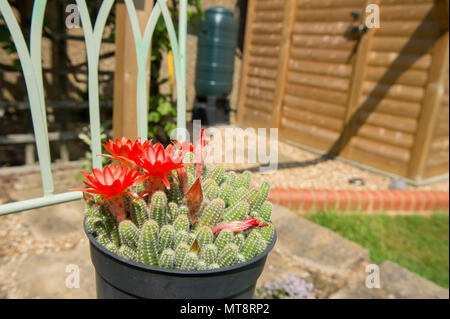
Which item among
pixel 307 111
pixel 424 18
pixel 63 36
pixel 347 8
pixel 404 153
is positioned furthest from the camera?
pixel 307 111

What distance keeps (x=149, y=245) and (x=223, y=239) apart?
16 centimetres

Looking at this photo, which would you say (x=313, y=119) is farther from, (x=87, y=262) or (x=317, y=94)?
(x=87, y=262)

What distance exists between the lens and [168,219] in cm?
81

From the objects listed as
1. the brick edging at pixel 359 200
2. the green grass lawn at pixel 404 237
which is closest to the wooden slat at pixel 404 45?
the brick edging at pixel 359 200

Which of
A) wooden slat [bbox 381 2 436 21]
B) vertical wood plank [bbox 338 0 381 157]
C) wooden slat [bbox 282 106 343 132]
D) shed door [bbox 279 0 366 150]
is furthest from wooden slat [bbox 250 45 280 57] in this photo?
wooden slat [bbox 381 2 436 21]

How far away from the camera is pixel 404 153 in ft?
12.0

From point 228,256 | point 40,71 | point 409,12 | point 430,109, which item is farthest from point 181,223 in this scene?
point 409,12

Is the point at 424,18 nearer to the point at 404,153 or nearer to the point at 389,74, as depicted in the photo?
the point at 389,74

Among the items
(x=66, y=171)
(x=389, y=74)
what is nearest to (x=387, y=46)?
(x=389, y=74)

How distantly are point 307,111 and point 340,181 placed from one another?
1360 mm

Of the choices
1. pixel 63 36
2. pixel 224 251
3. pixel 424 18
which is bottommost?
pixel 224 251

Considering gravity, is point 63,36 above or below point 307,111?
above

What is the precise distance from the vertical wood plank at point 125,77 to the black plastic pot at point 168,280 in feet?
3.74
